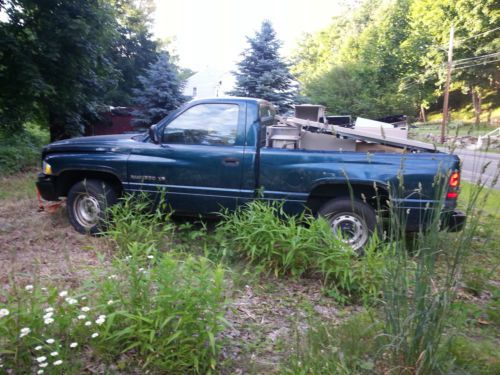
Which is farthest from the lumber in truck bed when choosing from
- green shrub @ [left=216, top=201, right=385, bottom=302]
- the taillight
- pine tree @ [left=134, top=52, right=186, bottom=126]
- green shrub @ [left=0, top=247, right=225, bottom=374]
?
pine tree @ [left=134, top=52, right=186, bottom=126]

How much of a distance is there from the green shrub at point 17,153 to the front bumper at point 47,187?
5334 millimetres

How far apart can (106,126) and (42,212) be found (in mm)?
10786

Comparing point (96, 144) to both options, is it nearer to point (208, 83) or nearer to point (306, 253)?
point (306, 253)

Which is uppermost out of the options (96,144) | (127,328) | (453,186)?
(96,144)

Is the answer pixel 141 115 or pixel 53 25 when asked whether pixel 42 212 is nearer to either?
pixel 53 25

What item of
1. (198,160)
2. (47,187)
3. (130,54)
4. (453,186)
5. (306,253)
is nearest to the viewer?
(306,253)

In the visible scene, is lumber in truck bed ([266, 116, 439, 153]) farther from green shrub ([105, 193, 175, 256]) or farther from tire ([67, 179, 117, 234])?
tire ([67, 179, 117, 234])

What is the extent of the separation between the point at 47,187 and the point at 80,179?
45 centimetres

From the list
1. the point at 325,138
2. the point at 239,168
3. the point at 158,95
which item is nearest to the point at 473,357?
the point at 239,168

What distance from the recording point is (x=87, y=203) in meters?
5.37

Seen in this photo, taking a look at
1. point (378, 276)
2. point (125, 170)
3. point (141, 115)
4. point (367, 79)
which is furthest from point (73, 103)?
point (367, 79)

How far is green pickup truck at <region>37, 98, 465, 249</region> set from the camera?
4.55m

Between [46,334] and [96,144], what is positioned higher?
[96,144]

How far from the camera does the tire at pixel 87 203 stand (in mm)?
5238
